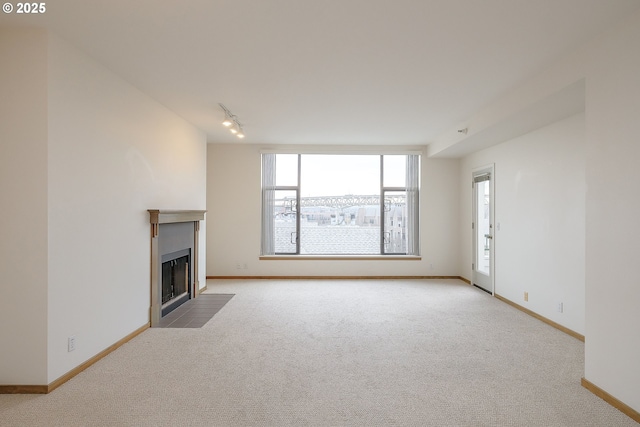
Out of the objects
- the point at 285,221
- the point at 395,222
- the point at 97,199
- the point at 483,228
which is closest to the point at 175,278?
the point at 97,199

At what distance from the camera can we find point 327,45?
2.58m

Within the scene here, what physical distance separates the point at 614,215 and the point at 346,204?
470 centimetres

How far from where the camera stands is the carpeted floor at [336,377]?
213 cm

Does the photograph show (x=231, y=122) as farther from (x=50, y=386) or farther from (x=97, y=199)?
(x=50, y=386)

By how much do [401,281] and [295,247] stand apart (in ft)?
7.00

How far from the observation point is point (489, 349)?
317 centimetres

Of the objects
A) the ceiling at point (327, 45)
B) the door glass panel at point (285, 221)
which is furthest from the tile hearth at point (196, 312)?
the ceiling at point (327, 45)

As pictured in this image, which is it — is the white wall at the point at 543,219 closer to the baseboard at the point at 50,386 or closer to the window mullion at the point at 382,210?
the window mullion at the point at 382,210

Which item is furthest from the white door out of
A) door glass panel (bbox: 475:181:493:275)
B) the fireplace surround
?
the fireplace surround

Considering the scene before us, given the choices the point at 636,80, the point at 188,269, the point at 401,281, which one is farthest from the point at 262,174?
the point at 636,80

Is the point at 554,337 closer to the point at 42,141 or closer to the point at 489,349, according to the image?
the point at 489,349

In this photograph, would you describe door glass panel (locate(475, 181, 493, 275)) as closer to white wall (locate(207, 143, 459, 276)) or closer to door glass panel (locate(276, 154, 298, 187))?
white wall (locate(207, 143, 459, 276))

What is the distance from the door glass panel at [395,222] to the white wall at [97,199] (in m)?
4.17

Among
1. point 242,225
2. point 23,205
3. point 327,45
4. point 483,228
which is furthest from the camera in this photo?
point 242,225
